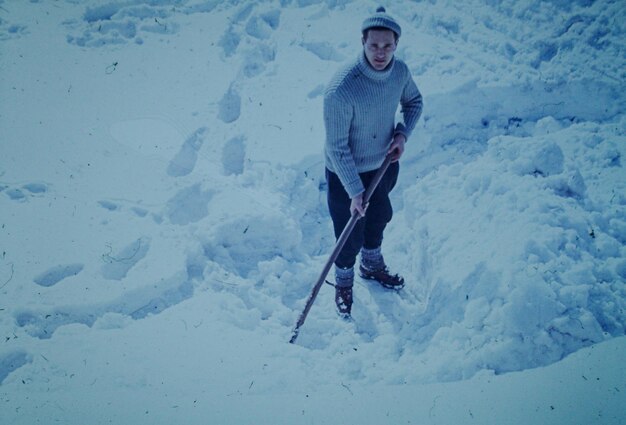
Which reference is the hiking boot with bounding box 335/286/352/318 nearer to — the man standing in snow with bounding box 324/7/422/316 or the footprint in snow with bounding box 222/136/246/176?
the man standing in snow with bounding box 324/7/422/316

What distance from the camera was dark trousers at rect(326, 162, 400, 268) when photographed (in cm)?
288

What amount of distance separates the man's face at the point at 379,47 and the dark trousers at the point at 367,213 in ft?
2.75

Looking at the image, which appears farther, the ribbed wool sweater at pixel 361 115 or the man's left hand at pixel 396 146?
the man's left hand at pixel 396 146

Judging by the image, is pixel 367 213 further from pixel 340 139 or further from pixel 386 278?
pixel 340 139

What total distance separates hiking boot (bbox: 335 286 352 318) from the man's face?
1.87 metres

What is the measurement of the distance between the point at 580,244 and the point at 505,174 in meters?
0.91

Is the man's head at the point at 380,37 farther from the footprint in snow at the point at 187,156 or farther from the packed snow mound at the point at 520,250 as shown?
the footprint in snow at the point at 187,156

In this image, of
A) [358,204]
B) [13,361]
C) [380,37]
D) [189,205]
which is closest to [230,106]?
[189,205]

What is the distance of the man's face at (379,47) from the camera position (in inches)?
85.7

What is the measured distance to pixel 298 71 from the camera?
5.04 m

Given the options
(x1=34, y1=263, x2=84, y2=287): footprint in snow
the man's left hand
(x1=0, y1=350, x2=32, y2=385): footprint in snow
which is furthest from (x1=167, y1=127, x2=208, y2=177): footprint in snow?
the man's left hand

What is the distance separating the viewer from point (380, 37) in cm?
217

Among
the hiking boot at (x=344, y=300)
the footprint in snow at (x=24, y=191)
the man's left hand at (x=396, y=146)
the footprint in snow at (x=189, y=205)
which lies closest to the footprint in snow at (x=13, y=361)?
the footprint in snow at (x=189, y=205)

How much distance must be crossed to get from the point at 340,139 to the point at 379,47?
598 millimetres
